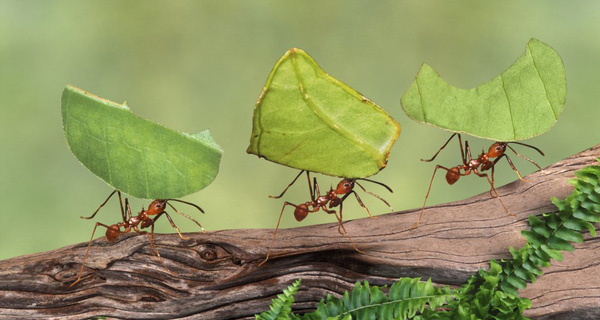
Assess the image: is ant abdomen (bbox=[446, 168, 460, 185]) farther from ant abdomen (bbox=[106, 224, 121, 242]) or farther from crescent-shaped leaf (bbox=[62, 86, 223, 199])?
ant abdomen (bbox=[106, 224, 121, 242])

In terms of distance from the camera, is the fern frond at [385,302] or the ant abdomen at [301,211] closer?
the fern frond at [385,302]

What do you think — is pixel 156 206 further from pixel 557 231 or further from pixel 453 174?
pixel 557 231

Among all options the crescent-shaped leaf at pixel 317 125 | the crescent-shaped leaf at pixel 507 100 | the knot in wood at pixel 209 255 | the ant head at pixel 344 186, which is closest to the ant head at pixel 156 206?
the knot in wood at pixel 209 255

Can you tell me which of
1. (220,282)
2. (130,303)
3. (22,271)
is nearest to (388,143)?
(220,282)

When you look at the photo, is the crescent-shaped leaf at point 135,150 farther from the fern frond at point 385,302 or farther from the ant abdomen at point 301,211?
Result: the fern frond at point 385,302

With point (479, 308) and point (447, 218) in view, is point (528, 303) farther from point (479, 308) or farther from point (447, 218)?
point (447, 218)

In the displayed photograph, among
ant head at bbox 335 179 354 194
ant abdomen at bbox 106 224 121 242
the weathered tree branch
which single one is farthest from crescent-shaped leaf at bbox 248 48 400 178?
ant abdomen at bbox 106 224 121 242
